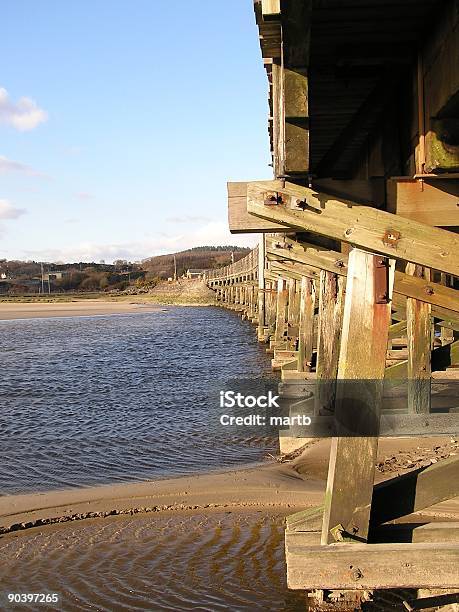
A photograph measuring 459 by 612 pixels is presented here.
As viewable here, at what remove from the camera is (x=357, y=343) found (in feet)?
12.4

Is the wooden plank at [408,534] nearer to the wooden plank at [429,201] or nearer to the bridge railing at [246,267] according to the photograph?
the wooden plank at [429,201]

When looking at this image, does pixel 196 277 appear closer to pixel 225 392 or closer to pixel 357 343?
pixel 225 392

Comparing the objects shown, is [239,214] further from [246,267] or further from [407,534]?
[246,267]

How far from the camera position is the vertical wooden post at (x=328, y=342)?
31.6 ft

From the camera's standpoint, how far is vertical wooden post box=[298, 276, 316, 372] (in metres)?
12.3

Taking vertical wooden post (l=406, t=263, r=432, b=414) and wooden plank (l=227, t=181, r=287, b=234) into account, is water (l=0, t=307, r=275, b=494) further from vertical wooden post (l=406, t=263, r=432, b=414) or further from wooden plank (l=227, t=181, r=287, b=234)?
wooden plank (l=227, t=181, r=287, b=234)

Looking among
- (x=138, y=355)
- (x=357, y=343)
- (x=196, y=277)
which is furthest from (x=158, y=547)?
(x=196, y=277)

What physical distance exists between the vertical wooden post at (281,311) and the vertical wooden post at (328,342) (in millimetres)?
9062

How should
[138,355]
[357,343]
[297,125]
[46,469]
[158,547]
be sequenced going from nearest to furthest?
1. [297,125]
2. [357,343]
3. [158,547]
4. [46,469]
5. [138,355]

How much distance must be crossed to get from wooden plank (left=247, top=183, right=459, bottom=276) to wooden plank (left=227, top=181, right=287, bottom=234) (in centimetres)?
47

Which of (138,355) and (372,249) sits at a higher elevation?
(372,249)

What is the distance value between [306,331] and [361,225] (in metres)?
→ 9.07

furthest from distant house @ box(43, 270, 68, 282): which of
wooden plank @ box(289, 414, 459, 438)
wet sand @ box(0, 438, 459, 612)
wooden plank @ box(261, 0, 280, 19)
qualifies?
wooden plank @ box(261, 0, 280, 19)

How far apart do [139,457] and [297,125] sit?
7.27 meters
